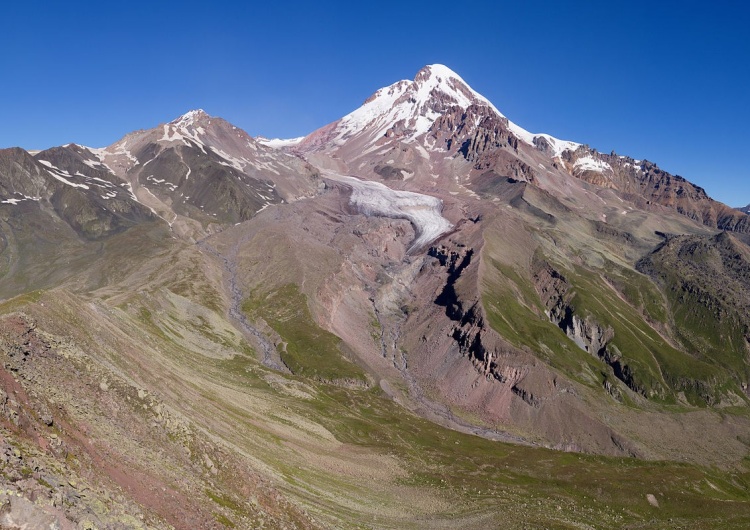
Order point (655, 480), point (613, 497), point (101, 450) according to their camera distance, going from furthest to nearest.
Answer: point (655, 480)
point (613, 497)
point (101, 450)

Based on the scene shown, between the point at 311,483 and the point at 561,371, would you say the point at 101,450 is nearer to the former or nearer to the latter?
the point at 311,483

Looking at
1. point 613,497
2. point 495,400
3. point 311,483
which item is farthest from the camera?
point 495,400

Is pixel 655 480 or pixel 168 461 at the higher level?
pixel 655 480

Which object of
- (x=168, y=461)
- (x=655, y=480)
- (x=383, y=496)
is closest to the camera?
(x=168, y=461)

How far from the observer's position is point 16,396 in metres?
35.6

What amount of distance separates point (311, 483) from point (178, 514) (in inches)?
1512

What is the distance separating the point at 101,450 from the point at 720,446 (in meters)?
209

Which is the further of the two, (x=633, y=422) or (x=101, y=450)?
(x=633, y=422)

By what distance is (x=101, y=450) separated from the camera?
3900cm

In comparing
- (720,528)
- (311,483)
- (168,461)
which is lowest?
(311,483)

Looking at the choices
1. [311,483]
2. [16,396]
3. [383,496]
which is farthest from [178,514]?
[383,496]

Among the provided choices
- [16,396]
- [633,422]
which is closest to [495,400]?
[633,422]

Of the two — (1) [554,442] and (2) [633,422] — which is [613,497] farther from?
(2) [633,422]

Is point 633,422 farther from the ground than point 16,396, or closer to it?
farther from the ground
